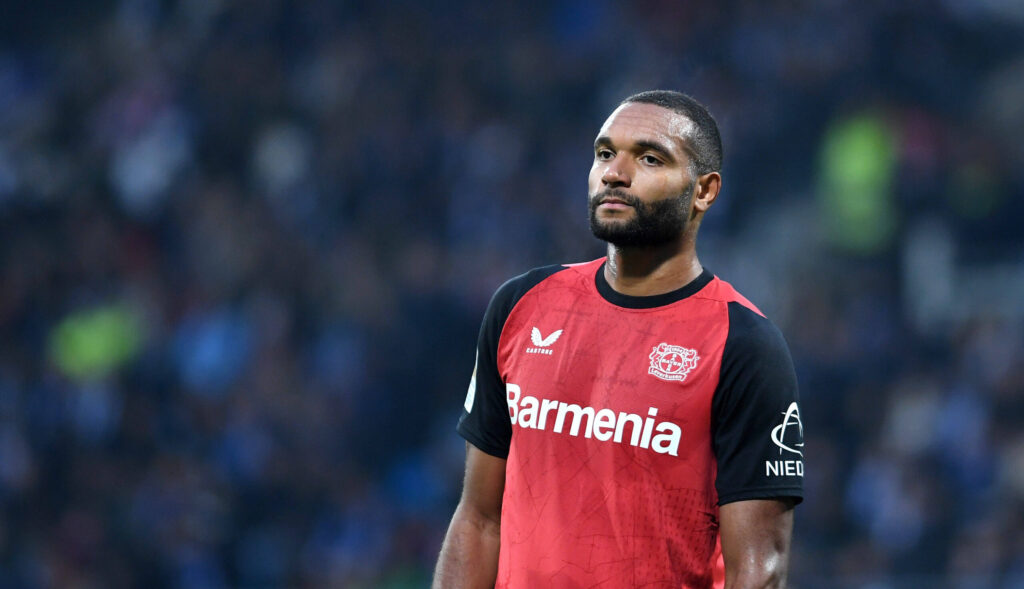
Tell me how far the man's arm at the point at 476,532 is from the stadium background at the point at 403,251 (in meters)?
5.74

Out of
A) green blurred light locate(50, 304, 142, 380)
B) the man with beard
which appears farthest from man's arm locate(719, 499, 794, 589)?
green blurred light locate(50, 304, 142, 380)

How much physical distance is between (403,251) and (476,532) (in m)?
7.75

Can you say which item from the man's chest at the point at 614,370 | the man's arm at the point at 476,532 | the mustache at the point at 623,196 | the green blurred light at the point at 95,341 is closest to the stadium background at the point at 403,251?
the green blurred light at the point at 95,341

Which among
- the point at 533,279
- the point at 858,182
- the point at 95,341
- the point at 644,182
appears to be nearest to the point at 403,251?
the point at 95,341

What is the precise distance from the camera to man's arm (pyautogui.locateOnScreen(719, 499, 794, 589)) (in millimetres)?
2998

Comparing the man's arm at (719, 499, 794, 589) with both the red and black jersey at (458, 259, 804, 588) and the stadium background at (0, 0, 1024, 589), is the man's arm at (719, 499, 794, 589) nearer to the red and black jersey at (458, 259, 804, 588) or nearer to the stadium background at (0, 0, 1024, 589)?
the red and black jersey at (458, 259, 804, 588)

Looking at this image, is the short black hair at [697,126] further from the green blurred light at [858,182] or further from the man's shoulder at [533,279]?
the green blurred light at [858,182]

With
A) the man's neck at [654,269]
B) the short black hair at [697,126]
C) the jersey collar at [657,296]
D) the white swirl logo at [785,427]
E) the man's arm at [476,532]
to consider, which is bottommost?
the man's arm at [476,532]

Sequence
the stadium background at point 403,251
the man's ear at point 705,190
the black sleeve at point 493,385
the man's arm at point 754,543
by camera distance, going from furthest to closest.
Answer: the stadium background at point 403,251, the black sleeve at point 493,385, the man's ear at point 705,190, the man's arm at point 754,543

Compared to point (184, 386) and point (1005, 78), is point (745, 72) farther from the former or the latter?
point (184, 386)

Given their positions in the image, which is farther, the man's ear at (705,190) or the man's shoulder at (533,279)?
the man's shoulder at (533,279)

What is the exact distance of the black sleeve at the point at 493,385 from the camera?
340 cm

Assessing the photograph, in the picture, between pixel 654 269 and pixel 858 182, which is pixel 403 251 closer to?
pixel 858 182

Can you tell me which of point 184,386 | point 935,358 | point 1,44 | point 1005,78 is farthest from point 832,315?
point 1,44
